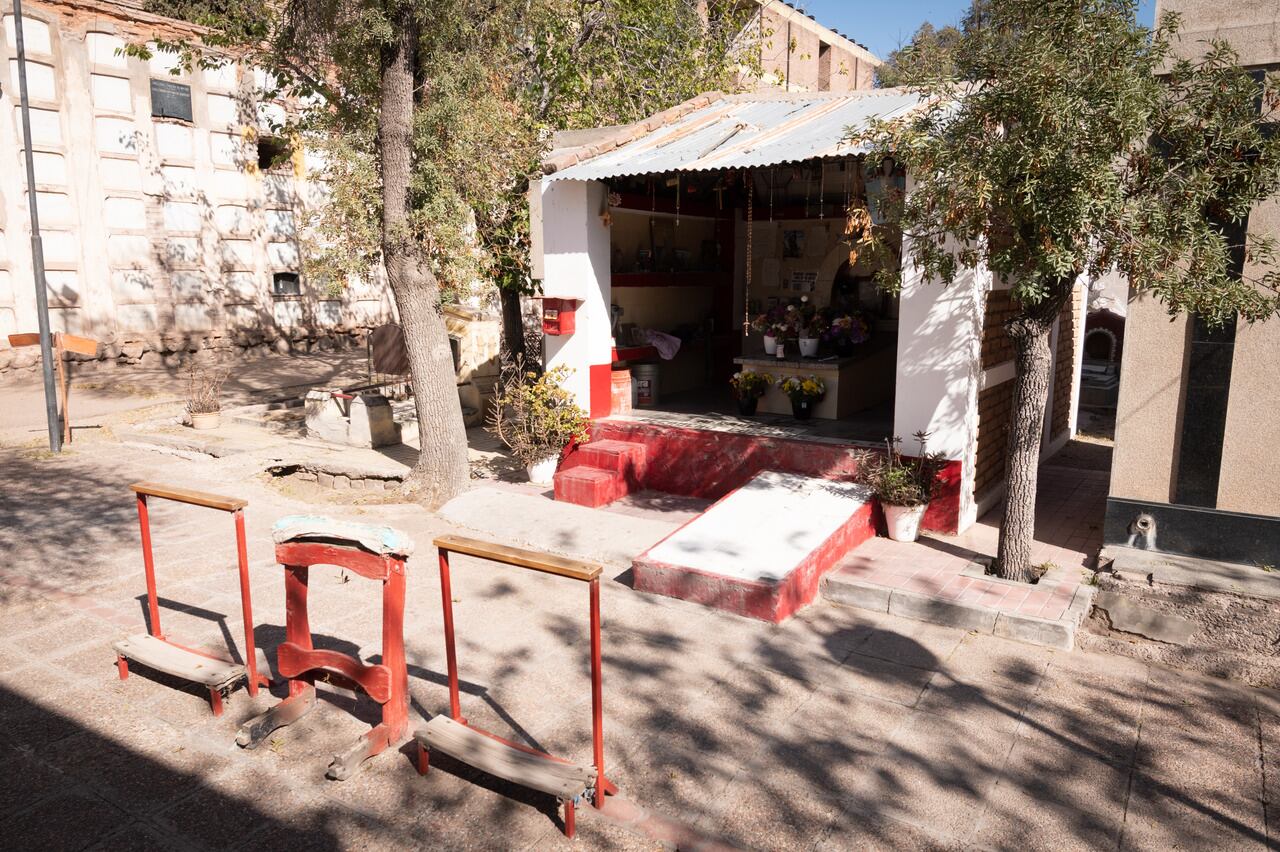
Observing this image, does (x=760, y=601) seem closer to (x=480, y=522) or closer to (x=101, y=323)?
(x=480, y=522)

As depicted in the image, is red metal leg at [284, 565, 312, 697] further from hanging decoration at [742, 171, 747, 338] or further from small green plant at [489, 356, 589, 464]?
hanging decoration at [742, 171, 747, 338]

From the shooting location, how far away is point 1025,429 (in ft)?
20.7

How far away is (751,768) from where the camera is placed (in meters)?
4.31

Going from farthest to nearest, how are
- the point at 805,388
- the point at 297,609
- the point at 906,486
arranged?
the point at 805,388, the point at 906,486, the point at 297,609

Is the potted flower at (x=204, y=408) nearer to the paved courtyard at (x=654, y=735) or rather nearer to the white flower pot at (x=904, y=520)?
the paved courtyard at (x=654, y=735)

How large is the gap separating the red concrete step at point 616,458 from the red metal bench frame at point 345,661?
4905mm

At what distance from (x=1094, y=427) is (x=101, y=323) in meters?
17.5

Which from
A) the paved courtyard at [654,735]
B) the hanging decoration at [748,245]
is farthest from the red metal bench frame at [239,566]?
the hanging decoration at [748,245]

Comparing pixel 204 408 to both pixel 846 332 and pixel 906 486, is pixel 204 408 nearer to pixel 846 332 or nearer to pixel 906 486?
pixel 846 332

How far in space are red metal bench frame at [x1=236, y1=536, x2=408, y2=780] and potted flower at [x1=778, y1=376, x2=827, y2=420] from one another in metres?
6.34

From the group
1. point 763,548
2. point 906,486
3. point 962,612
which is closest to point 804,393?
point 906,486

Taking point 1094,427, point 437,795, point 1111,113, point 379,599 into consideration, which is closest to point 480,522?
point 379,599

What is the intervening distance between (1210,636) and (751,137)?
6.05 meters

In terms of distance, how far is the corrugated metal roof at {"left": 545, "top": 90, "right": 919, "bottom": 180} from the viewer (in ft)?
26.2
